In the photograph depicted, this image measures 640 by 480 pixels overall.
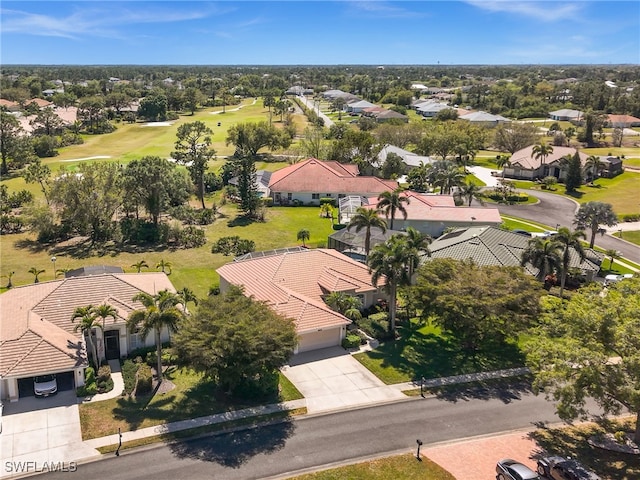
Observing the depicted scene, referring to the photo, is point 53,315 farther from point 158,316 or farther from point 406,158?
point 406,158

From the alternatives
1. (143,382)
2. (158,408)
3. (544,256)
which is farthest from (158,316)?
(544,256)

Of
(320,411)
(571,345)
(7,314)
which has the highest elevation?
(571,345)

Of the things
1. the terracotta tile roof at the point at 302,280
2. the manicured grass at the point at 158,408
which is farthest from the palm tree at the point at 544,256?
the manicured grass at the point at 158,408

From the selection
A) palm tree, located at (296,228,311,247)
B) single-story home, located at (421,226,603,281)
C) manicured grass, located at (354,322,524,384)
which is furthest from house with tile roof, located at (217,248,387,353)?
palm tree, located at (296,228,311,247)

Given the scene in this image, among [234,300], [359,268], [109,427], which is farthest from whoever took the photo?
[359,268]

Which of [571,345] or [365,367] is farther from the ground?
[571,345]

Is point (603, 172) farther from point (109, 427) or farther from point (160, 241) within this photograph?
point (109, 427)

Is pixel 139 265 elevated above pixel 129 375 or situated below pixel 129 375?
above

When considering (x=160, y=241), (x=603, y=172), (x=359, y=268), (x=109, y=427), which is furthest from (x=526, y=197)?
(x=109, y=427)
